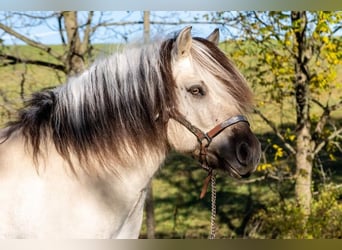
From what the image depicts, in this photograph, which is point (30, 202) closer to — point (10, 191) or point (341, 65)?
point (10, 191)

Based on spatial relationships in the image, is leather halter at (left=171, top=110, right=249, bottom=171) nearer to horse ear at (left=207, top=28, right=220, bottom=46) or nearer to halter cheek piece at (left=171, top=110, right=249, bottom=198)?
halter cheek piece at (left=171, top=110, right=249, bottom=198)

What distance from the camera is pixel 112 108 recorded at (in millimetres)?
1847

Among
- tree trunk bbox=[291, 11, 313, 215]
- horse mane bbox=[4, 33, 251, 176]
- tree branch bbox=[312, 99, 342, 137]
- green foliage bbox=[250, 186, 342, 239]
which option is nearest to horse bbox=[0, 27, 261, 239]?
horse mane bbox=[4, 33, 251, 176]

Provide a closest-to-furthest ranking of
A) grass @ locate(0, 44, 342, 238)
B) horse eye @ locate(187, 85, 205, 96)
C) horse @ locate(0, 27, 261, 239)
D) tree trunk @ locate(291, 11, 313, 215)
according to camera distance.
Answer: horse @ locate(0, 27, 261, 239)
horse eye @ locate(187, 85, 205, 96)
grass @ locate(0, 44, 342, 238)
tree trunk @ locate(291, 11, 313, 215)

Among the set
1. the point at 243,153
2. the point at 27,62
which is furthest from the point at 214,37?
the point at 27,62

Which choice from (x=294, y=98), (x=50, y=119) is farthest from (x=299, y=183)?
Answer: (x=50, y=119)

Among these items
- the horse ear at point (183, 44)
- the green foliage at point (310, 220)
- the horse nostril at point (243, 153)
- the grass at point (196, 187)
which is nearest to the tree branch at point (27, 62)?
the grass at point (196, 187)

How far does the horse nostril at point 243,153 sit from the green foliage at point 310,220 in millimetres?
2317

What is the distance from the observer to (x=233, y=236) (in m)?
5.11

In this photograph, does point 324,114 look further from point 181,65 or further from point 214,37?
point 181,65

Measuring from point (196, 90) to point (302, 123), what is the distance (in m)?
2.85

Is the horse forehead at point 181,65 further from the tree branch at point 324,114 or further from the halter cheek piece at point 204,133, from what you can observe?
the tree branch at point 324,114

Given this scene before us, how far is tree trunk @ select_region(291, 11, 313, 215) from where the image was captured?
14.0ft

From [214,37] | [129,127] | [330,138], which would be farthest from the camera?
[330,138]
